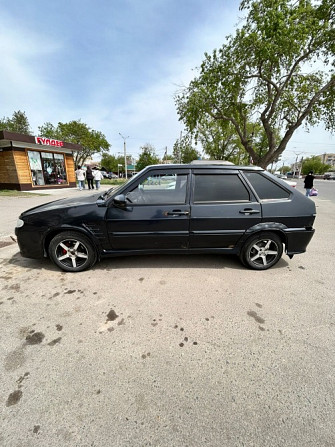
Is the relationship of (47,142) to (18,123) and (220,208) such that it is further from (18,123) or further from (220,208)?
(18,123)

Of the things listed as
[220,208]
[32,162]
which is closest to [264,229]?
[220,208]

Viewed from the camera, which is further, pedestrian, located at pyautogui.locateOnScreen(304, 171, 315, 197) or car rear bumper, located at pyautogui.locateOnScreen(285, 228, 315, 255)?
pedestrian, located at pyautogui.locateOnScreen(304, 171, 315, 197)

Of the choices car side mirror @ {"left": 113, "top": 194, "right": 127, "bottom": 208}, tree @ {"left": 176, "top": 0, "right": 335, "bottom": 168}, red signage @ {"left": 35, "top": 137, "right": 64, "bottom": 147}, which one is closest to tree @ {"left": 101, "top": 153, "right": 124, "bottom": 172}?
red signage @ {"left": 35, "top": 137, "right": 64, "bottom": 147}

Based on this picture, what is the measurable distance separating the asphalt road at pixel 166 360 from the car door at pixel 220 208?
2.11 ft

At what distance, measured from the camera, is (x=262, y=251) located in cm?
321

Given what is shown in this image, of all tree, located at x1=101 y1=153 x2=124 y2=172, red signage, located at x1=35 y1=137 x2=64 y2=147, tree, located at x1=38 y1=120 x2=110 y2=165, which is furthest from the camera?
tree, located at x1=101 y1=153 x2=124 y2=172

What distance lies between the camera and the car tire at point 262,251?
3133 mm

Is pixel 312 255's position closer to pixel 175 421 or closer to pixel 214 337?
pixel 214 337

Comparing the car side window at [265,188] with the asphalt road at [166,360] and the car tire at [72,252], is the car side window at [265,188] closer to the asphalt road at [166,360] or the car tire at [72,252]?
the asphalt road at [166,360]

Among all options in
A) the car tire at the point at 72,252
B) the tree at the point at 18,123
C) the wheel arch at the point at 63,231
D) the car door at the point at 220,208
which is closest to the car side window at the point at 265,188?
the car door at the point at 220,208

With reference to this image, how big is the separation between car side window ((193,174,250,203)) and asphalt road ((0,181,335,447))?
1.20m

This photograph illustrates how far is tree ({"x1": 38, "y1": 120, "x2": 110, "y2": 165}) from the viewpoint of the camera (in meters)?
33.8

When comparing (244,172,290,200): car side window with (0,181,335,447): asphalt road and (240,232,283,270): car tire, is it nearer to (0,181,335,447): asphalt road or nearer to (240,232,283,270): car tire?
(240,232,283,270): car tire

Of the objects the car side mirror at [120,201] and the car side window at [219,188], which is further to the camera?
the car side window at [219,188]
